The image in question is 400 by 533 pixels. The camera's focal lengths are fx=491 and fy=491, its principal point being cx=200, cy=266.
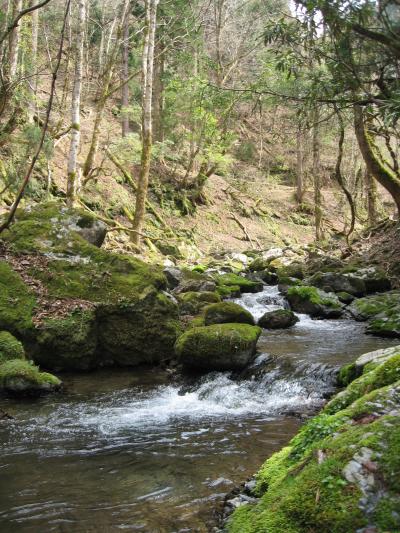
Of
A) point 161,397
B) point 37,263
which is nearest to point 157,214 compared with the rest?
point 37,263

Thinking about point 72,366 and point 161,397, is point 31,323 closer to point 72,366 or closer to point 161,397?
point 72,366

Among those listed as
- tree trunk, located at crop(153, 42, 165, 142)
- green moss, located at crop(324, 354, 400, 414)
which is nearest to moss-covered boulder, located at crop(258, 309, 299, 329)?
green moss, located at crop(324, 354, 400, 414)

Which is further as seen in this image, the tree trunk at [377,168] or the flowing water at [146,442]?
the tree trunk at [377,168]

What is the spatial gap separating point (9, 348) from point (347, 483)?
5608mm

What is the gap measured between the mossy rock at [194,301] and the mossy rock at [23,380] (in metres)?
4.19

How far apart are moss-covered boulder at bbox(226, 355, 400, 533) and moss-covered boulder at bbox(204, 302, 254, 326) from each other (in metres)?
6.35

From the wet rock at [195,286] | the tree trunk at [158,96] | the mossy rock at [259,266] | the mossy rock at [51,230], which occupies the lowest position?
the wet rock at [195,286]

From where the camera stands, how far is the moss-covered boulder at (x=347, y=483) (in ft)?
6.72

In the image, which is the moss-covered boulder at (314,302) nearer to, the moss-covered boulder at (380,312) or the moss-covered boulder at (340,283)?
the moss-covered boulder at (380,312)

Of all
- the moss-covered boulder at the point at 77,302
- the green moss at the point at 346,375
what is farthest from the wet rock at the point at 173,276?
the green moss at the point at 346,375

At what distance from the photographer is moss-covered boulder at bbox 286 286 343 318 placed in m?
12.1

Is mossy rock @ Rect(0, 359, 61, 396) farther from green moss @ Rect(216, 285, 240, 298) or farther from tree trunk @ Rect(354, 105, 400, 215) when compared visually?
tree trunk @ Rect(354, 105, 400, 215)

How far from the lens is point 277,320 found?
10883mm

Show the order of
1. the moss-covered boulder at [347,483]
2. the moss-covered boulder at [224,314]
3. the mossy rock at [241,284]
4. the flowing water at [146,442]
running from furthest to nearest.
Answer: the mossy rock at [241,284] → the moss-covered boulder at [224,314] → the flowing water at [146,442] → the moss-covered boulder at [347,483]
